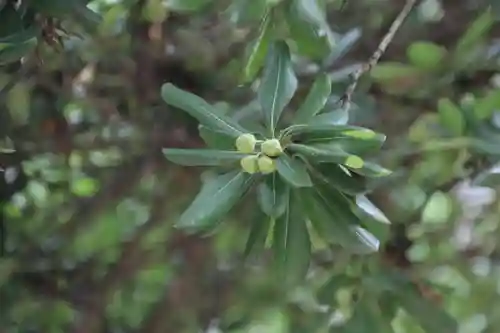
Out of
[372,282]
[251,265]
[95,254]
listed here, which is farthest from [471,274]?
[95,254]

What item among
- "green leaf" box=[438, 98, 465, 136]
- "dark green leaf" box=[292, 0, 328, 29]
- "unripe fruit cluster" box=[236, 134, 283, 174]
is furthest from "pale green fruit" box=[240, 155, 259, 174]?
"green leaf" box=[438, 98, 465, 136]

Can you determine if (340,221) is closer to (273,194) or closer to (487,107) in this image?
(273,194)

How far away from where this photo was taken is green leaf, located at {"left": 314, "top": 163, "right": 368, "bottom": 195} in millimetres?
594

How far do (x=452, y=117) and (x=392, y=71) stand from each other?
0.08 metres

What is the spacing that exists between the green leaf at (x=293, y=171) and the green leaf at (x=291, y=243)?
0.16ft

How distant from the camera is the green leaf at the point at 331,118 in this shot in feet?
2.02

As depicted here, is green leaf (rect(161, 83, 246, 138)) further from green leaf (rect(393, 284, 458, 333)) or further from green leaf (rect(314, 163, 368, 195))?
green leaf (rect(393, 284, 458, 333))

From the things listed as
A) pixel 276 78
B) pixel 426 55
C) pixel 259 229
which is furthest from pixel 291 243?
pixel 426 55

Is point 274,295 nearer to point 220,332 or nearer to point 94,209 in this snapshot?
point 220,332

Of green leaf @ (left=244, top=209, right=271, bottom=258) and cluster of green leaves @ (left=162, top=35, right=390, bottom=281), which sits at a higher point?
cluster of green leaves @ (left=162, top=35, right=390, bottom=281)

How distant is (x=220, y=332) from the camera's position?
3.10 ft

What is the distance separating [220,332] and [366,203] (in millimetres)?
379

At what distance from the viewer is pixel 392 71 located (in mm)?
772

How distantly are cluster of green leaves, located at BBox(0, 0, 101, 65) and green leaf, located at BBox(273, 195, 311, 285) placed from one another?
275 mm
